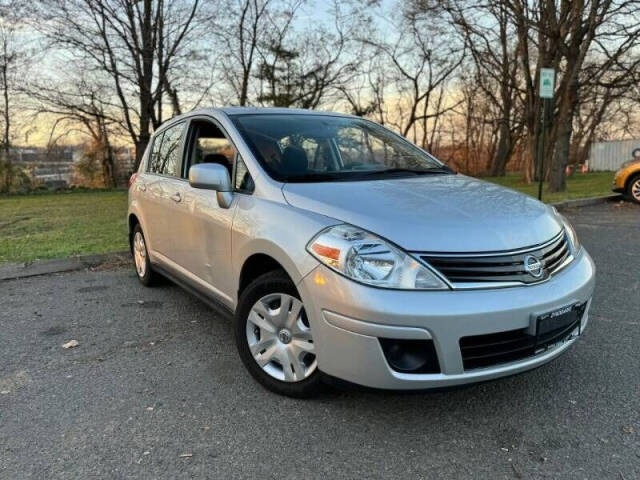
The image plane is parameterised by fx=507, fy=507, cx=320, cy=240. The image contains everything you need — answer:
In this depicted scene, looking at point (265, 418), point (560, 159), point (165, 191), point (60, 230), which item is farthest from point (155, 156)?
point (560, 159)

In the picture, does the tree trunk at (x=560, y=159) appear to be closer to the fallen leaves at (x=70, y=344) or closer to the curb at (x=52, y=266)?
the curb at (x=52, y=266)

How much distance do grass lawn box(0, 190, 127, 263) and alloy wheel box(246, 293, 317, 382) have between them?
4070 mm

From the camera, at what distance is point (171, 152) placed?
4359 millimetres

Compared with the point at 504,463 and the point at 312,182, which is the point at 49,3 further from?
the point at 504,463

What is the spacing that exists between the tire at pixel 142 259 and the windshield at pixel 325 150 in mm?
1974

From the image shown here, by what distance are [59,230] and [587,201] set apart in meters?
10.4

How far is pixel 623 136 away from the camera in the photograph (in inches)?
1355

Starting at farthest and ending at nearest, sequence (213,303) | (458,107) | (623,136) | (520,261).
A: (623,136)
(458,107)
(213,303)
(520,261)

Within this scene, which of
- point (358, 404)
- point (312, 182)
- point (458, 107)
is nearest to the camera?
point (358, 404)

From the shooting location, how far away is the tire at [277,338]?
8.69 feet

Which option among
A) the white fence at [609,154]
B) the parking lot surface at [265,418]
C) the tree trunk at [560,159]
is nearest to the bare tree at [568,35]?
the tree trunk at [560,159]

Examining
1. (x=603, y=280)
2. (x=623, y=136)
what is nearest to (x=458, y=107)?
(x=623, y=136)

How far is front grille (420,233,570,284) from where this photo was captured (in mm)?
2289

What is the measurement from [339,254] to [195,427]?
1.14 meters
